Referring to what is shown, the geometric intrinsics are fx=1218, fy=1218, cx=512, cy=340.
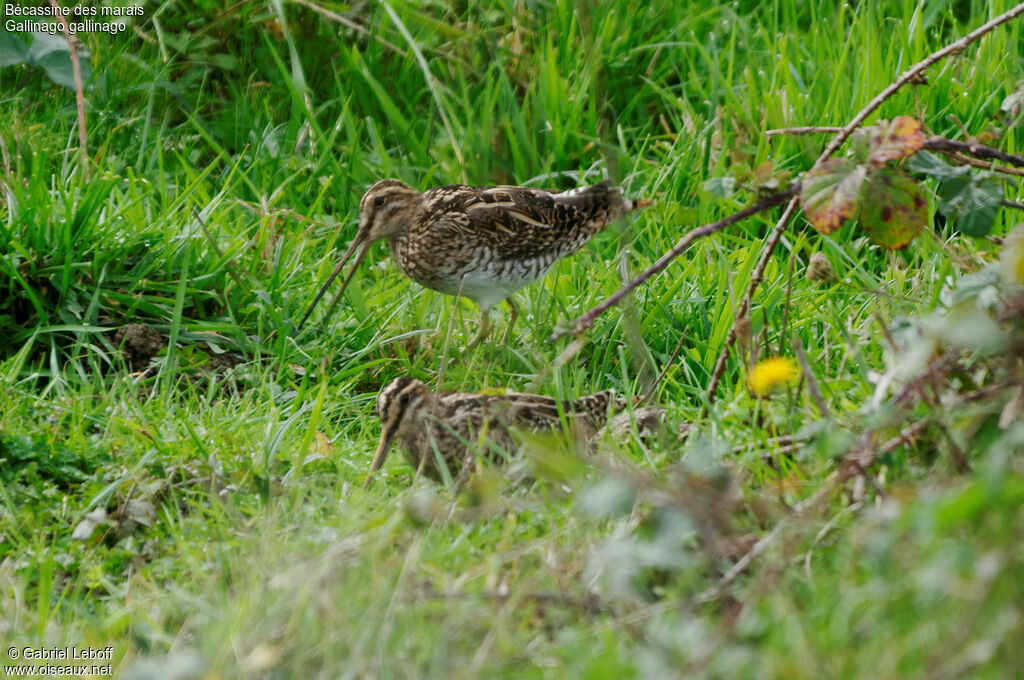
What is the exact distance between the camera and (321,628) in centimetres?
282

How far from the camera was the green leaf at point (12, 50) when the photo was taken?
6.36m

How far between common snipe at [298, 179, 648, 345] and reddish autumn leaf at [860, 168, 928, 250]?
1874 millimetres

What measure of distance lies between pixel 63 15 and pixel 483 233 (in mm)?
2672

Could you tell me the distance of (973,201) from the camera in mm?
3465

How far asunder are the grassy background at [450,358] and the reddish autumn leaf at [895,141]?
275mm

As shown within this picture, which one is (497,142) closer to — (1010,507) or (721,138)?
(721,138)

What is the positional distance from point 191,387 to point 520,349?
1.39 m

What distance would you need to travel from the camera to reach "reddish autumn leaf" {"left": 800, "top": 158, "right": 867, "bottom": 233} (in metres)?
3.40

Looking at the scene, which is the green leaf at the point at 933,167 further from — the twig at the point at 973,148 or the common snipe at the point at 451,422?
the common snipe at the point at 451,422

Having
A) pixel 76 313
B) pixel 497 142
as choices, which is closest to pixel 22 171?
pixel 76 313

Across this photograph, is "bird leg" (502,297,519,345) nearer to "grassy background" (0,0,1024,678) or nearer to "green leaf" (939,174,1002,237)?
"grassy background" (0,0,1024,678)

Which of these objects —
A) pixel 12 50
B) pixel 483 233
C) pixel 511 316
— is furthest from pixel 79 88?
pixel 511 316

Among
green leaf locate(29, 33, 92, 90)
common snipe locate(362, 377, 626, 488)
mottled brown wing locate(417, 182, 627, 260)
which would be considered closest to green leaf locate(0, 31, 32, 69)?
green leaf locate(29, 33, 92, 90)

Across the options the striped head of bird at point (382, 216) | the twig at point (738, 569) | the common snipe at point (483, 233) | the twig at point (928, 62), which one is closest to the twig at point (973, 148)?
the twig at point (928, 62)
